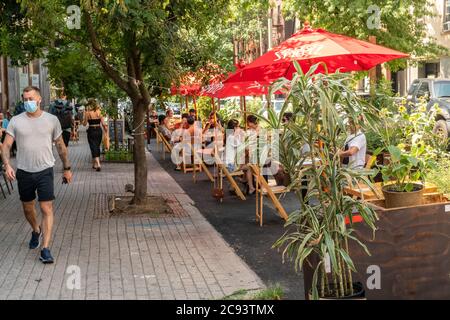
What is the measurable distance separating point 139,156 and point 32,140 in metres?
3.73

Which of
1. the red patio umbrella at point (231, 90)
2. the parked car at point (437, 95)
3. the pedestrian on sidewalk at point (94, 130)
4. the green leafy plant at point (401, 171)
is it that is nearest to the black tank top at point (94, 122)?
the pedestrian on sidewalk at point (94, 130)

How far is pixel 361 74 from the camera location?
2178 centimetres

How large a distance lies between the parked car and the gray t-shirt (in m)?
13.2

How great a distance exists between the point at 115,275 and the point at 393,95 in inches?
443

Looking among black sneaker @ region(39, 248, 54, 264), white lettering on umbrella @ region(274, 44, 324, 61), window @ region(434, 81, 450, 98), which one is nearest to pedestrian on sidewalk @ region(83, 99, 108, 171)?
white lettering on umbrella @ region(274, 44, 324, 61)

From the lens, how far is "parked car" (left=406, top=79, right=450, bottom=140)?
60.3 ft

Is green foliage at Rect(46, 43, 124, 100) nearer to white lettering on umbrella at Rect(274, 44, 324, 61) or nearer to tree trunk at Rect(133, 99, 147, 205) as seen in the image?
tree trunk at Rect(133, 99, 147, 205)

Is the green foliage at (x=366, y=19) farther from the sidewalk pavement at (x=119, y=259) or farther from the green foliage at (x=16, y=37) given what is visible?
the sidewalk pavement at (x=119, y=259)

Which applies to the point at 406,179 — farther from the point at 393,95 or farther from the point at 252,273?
the point at 393,95

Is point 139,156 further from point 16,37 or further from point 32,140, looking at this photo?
point 32,140

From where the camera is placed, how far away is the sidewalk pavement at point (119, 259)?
6.16m

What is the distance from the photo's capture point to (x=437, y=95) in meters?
A: 20.3
